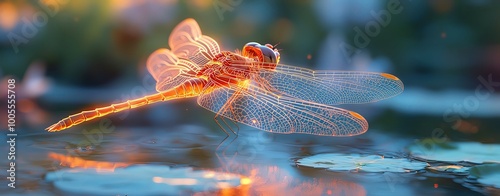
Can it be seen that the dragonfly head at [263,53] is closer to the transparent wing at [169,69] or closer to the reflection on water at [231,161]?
the transparent wing at [169,69]

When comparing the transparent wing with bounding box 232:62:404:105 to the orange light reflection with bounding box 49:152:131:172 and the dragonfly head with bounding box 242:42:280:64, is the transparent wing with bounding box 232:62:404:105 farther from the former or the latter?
the orange light reflection with bounding box 49:152:131:172

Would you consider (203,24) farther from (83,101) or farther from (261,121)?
(261,121)

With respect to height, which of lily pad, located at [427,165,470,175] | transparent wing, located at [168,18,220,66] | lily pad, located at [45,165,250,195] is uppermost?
transparent wing, located at [168,18,220,66]

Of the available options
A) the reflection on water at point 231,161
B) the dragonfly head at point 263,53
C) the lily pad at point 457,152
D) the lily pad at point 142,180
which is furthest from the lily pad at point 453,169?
the dragonfly head at point 263,53

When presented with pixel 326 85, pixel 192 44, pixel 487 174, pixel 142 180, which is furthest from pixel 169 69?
pixel 487 174

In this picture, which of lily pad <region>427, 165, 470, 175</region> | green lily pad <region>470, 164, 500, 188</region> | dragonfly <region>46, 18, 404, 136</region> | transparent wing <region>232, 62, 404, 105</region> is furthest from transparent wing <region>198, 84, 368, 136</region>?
green lily pad <region>470, 164, 500, 188</region>


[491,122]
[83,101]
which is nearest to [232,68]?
[491,122]
